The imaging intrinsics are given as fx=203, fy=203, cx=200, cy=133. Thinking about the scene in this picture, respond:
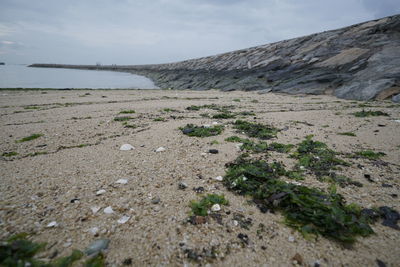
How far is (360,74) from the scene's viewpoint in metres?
13.1

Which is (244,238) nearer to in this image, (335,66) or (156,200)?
(156,200)

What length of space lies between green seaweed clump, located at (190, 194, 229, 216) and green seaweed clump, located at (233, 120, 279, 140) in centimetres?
290

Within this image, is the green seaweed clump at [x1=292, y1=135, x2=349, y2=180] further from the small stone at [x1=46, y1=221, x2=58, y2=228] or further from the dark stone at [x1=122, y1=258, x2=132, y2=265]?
the small stone at [x1=46, y1=221, x2=58, y2=228]

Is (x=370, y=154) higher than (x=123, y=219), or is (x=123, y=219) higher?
(x=370, y=154)

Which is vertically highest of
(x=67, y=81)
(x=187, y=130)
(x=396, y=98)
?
(x=396, y=98)

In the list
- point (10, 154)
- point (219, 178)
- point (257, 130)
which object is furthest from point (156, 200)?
point (257, 130)

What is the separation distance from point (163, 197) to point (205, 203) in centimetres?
59

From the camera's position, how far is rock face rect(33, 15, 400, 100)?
39.6ft

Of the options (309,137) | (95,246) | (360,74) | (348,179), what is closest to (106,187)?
(95,246)

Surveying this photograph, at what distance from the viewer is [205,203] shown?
8.66 feet

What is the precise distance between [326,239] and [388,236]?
0.68m

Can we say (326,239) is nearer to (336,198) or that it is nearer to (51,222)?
(336,198)

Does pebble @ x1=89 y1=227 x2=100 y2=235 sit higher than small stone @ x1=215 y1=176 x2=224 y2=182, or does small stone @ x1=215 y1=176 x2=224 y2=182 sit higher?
small stone @ x1=215 y1=176 x2=224 y2=182

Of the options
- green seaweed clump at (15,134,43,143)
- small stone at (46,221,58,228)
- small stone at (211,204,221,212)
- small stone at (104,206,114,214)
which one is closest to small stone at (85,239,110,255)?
small stone at (104,206,114,214)
